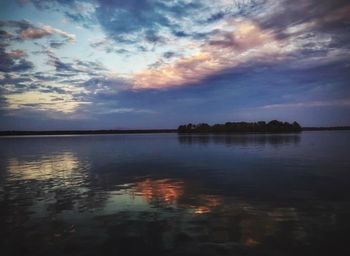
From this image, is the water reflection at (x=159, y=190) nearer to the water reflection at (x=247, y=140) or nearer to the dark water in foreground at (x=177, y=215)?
the dark water in foreground at (x=177, y=215)

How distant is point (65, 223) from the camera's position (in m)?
13.1

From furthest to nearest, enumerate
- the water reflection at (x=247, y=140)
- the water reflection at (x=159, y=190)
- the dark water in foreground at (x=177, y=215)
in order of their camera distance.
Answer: the water reflection at (x=247, y=140)
the water reflection at (x=159, y=190)
the dark water in foreground at (x=177, y=215)

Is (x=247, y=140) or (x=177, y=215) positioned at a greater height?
(x=247, y=140)

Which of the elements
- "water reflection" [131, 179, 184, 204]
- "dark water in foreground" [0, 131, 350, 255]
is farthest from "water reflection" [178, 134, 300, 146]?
"dark water in foreground" [0, 131, 350, 255]

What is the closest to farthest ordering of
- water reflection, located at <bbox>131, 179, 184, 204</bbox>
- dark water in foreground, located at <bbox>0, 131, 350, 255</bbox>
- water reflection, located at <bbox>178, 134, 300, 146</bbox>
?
dark water in foreground, located at <bbox>0, 131, 350, 255</bbox> < water reflection, located at <bbox>131, 179, 184, 204</bbox> < water reflection, located at <bbox>178, 134, 300, 146</bbox>

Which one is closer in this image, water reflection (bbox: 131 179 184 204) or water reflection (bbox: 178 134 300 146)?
water reflection (bbox: 131 179 184 204)

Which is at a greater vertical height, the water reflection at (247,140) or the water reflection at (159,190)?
the water reflection at (247,140)

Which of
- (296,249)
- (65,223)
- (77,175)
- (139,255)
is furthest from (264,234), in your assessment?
(77,175)

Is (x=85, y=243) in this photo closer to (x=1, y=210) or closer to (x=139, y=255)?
(x=139, y=255)

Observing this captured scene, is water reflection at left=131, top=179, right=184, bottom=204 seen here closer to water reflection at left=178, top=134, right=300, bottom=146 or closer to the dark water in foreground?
the dark water in foreground

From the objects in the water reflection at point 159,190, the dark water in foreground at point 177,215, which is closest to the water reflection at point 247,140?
the water reflection at point 159,190

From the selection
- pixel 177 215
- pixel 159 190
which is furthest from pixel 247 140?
pixel 177 215

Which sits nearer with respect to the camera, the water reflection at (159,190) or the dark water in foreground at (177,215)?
the dark water in foreground at (177,215)

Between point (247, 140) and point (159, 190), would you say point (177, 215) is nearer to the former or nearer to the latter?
point (159, 190)
